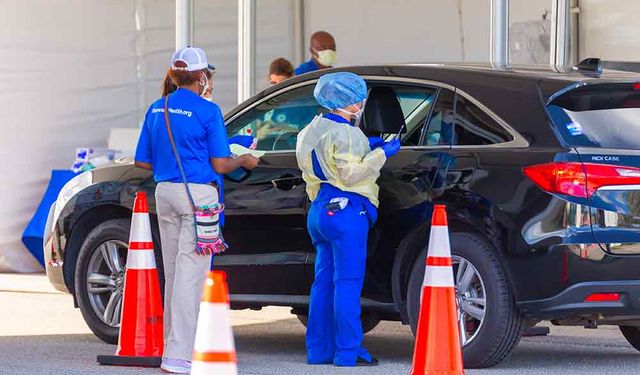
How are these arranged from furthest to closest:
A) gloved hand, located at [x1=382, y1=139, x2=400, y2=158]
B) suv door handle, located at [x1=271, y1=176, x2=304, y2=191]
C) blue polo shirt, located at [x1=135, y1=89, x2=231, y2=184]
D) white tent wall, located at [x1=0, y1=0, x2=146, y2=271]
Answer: white tent wall, located at [x1=0, y1=0, x2=146, y2=271], suv door handle, located at [x1=271, y1=176, x2=304, y2=191], gloved hand, located at [x1=382, y1=139, x2=400, y2=158], blue polo shirt, located at [x1=135, y1=89, x2=231, y2=184]

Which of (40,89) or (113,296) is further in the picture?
(40,89)

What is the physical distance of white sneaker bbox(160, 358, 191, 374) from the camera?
7664 mm

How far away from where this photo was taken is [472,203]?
7.61m

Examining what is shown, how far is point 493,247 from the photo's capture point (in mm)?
7535

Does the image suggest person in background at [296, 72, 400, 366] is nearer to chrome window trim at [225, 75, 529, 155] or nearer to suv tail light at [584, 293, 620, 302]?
chrome window trim at [225, 75, 529, 155]

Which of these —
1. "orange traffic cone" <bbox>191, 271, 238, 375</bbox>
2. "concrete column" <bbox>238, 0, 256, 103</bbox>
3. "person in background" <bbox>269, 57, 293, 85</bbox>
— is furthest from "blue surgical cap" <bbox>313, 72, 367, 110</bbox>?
"concrete column" <bbox>238, 0, 256, 103</bbox>

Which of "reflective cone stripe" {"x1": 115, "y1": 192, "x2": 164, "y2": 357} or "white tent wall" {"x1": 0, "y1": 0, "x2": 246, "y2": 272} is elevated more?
"white tent wall" {"x1": 0, "y1": 0, "x2": 246, "y2": 272}

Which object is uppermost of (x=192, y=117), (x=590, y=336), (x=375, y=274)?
(x=192, y=117)

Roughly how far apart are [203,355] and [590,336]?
593cm

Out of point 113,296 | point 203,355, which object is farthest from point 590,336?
point 203,355

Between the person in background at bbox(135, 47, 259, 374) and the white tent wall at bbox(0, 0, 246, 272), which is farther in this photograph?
the white tent wall at bbox(0, 0, 246, 272)

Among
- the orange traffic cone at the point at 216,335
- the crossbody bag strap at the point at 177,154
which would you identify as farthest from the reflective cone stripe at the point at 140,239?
the orange traffic cone at the point at 216,335

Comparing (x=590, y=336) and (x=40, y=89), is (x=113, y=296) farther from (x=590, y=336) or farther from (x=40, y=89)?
(x=40, y=89)

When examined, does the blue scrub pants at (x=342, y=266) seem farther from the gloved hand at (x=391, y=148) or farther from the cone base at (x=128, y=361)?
the cone base at (x=128, y=361)
